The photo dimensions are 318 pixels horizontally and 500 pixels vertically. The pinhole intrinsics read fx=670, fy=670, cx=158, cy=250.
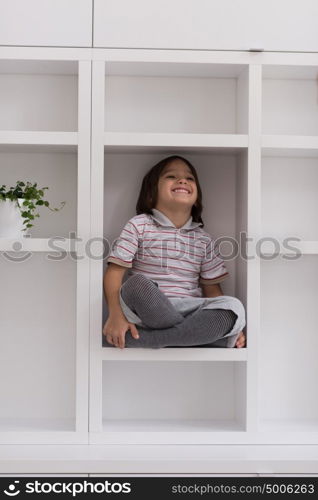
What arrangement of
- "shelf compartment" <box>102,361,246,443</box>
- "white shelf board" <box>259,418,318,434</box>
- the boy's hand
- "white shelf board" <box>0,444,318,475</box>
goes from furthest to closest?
"shelf compartment" <box>102,361,246,443</box>, "white shelf board" <box>259,418,318,434</box>, the boy's hand, "white shelf board" <box>0,444,318,475</box>

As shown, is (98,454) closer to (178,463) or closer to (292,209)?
(178,463)

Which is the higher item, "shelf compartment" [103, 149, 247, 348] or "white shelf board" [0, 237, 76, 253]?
"shelf compartment" [103, 149, 247, 348]

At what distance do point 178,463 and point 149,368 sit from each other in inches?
15.5

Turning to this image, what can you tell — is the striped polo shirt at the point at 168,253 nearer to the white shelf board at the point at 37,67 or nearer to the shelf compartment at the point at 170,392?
the shelf compartment at the point at 170,392

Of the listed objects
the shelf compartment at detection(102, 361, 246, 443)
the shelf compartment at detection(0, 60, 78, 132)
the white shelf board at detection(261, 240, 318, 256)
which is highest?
the shelf compartment at detection(0, 60, 78, 132)

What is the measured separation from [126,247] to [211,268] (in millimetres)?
250

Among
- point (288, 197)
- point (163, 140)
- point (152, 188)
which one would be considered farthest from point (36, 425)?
point (288, 197)

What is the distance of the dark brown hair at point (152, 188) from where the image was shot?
1.84m

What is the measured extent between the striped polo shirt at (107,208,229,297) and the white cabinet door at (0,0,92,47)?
1.64 feet

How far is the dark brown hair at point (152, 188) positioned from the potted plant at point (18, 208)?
0.85 feet

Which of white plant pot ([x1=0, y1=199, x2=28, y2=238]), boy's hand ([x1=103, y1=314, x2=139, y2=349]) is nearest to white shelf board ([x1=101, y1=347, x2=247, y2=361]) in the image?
boy's hand ([x1=103, y1=314, x2=139, y2=349])

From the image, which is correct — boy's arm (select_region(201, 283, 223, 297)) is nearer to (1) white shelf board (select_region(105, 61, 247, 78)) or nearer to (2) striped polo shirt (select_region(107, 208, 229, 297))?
(2) striped polo shirt (select_region(107, 208, 229, 297))

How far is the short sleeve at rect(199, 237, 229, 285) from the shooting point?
1.84 meters

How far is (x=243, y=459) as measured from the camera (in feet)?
5.28
